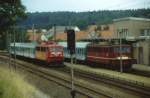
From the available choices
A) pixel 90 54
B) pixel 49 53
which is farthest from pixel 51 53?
pixel 90 54

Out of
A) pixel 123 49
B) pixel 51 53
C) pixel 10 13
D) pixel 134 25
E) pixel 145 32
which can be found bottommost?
pixel 51 53

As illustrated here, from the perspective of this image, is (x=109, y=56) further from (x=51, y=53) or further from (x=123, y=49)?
(x=51, y=53)

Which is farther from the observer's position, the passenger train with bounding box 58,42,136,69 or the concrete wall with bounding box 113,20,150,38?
the concrete wall with bounding box 113,20,150,38

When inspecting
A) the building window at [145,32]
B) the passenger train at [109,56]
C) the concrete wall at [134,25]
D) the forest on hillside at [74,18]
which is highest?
the forest on hillside at [74,18]

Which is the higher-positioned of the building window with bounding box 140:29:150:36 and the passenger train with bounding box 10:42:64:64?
the building window with bounding box 140:29:150:36

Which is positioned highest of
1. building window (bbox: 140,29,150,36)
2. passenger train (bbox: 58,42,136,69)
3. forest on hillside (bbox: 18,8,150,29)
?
forest on hillside (bbox: 18,8,150,29)

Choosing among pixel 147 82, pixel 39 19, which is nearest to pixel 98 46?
pixel 147 82

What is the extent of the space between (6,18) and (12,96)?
17.0m

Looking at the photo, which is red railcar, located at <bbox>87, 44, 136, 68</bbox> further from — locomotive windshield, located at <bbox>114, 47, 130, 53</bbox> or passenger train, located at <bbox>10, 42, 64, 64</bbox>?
passenger train, located at <bbox>10, 42, 64, 64</bbox>

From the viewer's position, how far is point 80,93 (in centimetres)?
2439

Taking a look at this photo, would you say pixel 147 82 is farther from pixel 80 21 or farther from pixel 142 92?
pixel 80 21

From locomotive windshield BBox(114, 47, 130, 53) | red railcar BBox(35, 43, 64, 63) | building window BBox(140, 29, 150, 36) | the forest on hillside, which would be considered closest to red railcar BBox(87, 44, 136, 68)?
locomotive windshield BBox(114, 47, 130, 53)

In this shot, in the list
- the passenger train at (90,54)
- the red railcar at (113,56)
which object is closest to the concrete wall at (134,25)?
the passenger train at (90,54)

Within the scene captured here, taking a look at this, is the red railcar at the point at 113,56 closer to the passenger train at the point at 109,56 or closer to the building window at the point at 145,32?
the passenger train at the point at 109,56
